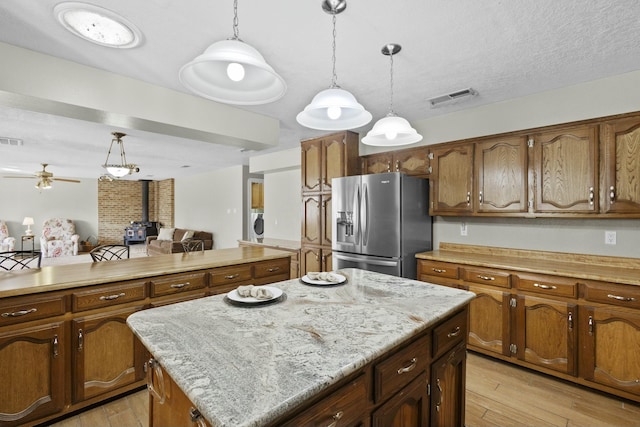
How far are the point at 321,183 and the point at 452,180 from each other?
1.64 m

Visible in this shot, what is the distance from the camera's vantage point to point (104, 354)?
2021 mm

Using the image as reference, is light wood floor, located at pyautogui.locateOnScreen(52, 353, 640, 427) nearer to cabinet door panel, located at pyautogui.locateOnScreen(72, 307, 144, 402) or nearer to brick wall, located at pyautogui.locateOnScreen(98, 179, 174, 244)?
cabinet door panel, located at pyautogui.locateOnScreen(72, 307, 144, 402)

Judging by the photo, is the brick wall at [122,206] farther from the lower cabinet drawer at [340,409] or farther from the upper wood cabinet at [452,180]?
the lower cabinet drawer at [340,409]

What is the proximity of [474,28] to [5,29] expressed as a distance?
278 cm

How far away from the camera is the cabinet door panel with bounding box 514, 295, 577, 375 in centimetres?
226

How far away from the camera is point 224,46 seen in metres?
1.08

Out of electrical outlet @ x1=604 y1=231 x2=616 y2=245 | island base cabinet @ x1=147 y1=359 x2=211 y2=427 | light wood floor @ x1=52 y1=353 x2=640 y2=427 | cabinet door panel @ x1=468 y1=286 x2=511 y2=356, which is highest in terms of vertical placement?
electrical outlet @ x1=604 y1=231 x2=616 y2=245

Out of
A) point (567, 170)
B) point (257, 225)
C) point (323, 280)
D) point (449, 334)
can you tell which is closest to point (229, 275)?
point (323, 280)

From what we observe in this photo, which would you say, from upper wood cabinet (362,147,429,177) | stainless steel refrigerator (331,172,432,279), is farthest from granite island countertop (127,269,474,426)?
upper wood cabinet (362,147,429,177)

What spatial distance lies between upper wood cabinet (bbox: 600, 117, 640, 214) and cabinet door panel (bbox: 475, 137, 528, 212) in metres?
0.54

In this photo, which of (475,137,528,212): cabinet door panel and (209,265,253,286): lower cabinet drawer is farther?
(475,137,528,212): cabinet door panel

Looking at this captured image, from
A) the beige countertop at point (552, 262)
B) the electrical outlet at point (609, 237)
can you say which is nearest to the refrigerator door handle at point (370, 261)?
the beige countertop at point (552, 262)

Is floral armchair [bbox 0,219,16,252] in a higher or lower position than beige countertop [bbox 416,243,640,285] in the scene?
→ lower

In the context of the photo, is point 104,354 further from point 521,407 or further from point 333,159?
point 333,159
